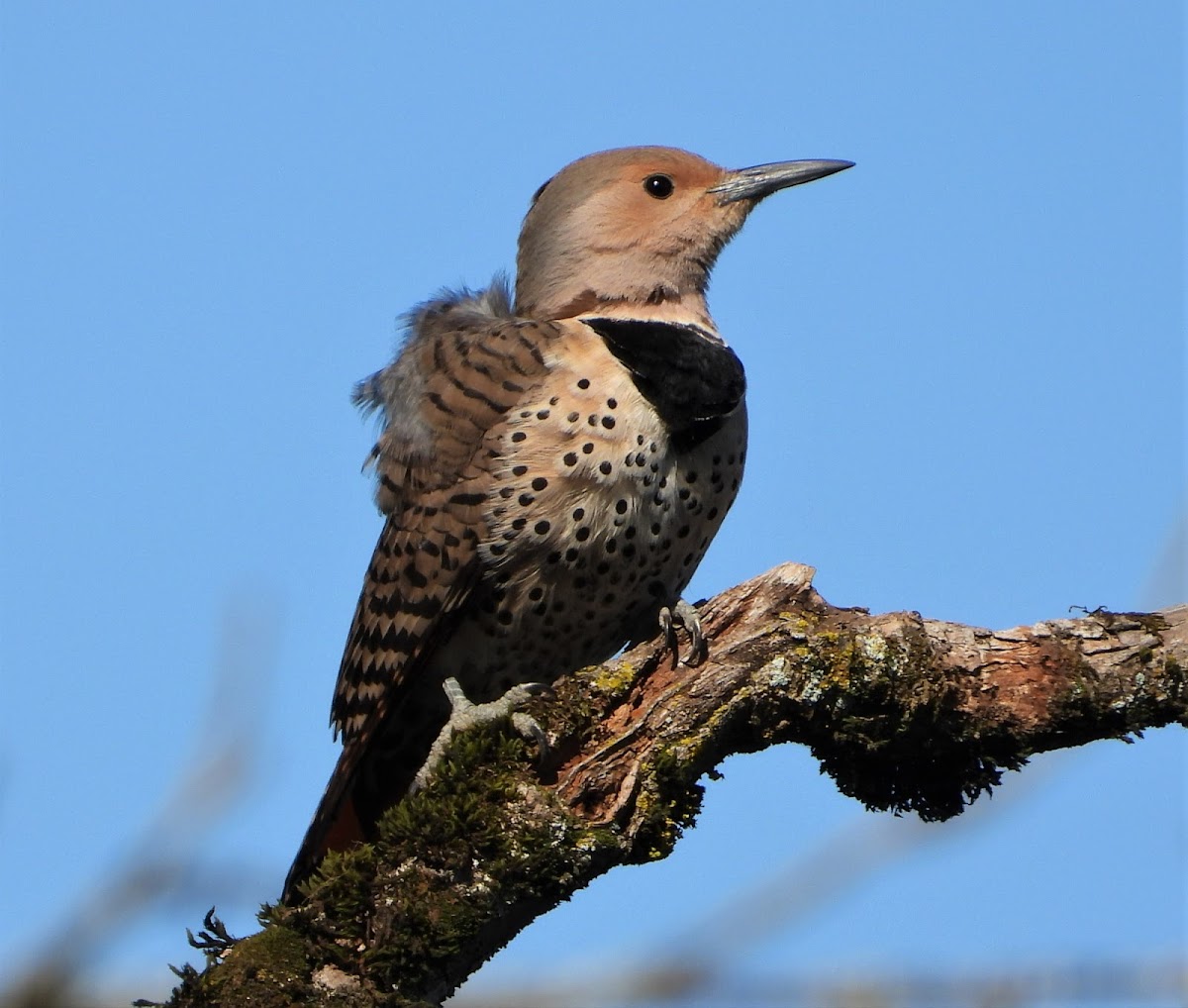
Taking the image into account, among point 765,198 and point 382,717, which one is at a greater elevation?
point 765,198

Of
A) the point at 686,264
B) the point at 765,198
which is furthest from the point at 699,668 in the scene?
the point at 765,198

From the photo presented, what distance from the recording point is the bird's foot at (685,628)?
4324 mm

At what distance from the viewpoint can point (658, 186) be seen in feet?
20.2

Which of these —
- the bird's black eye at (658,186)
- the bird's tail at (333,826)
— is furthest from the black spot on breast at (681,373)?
the bird's tail at (333,826)

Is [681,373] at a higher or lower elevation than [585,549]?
higher

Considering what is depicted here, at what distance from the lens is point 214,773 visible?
4465 millimetres

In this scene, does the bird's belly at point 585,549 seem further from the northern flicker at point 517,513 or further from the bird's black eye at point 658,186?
the bird's black eye at point 658,186

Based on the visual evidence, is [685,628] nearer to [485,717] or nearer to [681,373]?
→ [485,717]

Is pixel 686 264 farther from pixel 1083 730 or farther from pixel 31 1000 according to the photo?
pixel 31 1000

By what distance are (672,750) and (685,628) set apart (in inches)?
19.9

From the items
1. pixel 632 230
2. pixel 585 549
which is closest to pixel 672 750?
pixel 585 549

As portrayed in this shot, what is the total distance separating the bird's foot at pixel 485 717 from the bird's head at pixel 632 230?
5.27 ft

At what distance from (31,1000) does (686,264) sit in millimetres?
3486

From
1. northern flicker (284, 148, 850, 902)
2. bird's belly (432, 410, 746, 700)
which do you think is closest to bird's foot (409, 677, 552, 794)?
northern flicker (284, 148, 850, 902)
